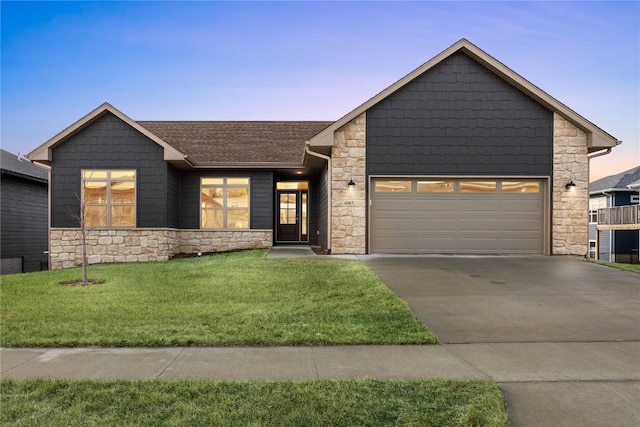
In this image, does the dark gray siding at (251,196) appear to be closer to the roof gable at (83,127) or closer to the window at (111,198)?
the roof gable at (83,127)

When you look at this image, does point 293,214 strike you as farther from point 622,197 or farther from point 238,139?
point 622,197

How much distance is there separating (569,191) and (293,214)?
10.4m

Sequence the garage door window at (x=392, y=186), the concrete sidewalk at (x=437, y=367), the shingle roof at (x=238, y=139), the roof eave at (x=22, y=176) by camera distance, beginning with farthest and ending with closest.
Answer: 1. the roof eave at (x=22, y=176)
2. the shingle roof at (x=238, y=139)
3. the garage door window at (x=392, y=186)
4. the concrete sidewalk at (x=437, y=367)

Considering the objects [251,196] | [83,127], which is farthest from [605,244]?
[83,127]

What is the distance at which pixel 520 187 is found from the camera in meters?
13.1

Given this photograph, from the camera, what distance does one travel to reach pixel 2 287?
880 cm

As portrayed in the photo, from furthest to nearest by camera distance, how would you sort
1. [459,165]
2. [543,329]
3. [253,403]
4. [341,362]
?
[459,165] → [543,329] → [341,362] → [253,403]

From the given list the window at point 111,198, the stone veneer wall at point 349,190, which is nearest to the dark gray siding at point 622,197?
the stone veneer wall at point 349,190

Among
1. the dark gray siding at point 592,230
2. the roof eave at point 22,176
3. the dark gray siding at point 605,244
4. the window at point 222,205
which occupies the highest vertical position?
the roof eave at point 22,176

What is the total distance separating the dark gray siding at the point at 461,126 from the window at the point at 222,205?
598 cm

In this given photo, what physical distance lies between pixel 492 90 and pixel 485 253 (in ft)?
17.3

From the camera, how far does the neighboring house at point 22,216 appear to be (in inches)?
699

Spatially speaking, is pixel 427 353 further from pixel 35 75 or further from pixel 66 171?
pixel 35 75

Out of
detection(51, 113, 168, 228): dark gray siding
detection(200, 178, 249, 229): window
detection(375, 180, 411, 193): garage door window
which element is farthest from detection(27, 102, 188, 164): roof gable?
detection(375, 180, 411, 193): garage door window
